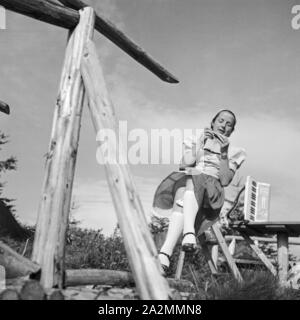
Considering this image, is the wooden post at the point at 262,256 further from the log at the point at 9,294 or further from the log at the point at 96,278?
the log at the point at 9,294

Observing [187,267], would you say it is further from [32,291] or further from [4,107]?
[32,291]

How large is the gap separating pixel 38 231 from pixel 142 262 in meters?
0.84

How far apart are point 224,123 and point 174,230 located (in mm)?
1167

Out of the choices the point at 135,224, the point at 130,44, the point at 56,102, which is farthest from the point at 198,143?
the point at 135,224

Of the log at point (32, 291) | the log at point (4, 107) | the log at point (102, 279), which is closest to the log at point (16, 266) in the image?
the log at point (32, 291)

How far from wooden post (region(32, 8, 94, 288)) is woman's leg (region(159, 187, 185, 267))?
1.21 m

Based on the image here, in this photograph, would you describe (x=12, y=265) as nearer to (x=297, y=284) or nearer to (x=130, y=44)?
(x=130, y=44)

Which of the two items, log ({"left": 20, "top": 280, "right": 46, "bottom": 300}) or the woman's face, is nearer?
log ({"left": 20, "top": 280, "right": 46, "bottom": 300})

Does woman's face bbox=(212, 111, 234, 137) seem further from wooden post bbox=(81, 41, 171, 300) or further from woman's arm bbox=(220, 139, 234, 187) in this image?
wooden post bbox=(81, 41, 171, 300)

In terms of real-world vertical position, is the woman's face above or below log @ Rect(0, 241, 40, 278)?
above

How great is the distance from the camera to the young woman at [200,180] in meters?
3.91

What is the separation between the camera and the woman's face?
167 inches

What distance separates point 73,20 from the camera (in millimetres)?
3500

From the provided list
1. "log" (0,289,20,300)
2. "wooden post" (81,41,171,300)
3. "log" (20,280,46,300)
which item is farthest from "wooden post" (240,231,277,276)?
"log" (0,289,20,300)
